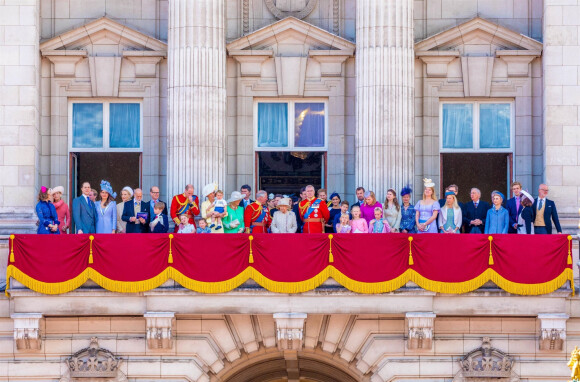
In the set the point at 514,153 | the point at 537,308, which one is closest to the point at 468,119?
the point at 514,153

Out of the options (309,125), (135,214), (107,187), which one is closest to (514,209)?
(309,125)

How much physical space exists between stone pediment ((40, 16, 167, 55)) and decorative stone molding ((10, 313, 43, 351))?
8.85m

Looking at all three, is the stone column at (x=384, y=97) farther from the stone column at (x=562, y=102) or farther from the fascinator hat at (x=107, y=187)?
the fascinator hat at (x=107, y=187)

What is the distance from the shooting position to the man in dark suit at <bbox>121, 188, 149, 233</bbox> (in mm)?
41656

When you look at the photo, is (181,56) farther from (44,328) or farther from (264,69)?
(44,328)

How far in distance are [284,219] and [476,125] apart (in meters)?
7.55

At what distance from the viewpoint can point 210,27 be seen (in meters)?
44.3

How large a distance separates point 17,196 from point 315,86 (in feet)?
29.6

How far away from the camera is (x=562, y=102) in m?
44.4

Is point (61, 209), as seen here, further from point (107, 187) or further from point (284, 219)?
point (284, 219)

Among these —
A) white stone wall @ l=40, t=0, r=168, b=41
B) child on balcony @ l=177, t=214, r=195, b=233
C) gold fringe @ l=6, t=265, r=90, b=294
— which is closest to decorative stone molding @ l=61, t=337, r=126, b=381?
gold fringe @ l=6, t=265, r=90, b=294

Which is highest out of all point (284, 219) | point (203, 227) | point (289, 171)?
point (289, 171)

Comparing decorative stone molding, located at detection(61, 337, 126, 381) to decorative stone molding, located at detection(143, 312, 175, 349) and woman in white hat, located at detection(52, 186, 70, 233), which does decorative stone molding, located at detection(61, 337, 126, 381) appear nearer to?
decorative stone molding, located at detection(143, 312, 175, 349)

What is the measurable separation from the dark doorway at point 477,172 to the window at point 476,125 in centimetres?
26
